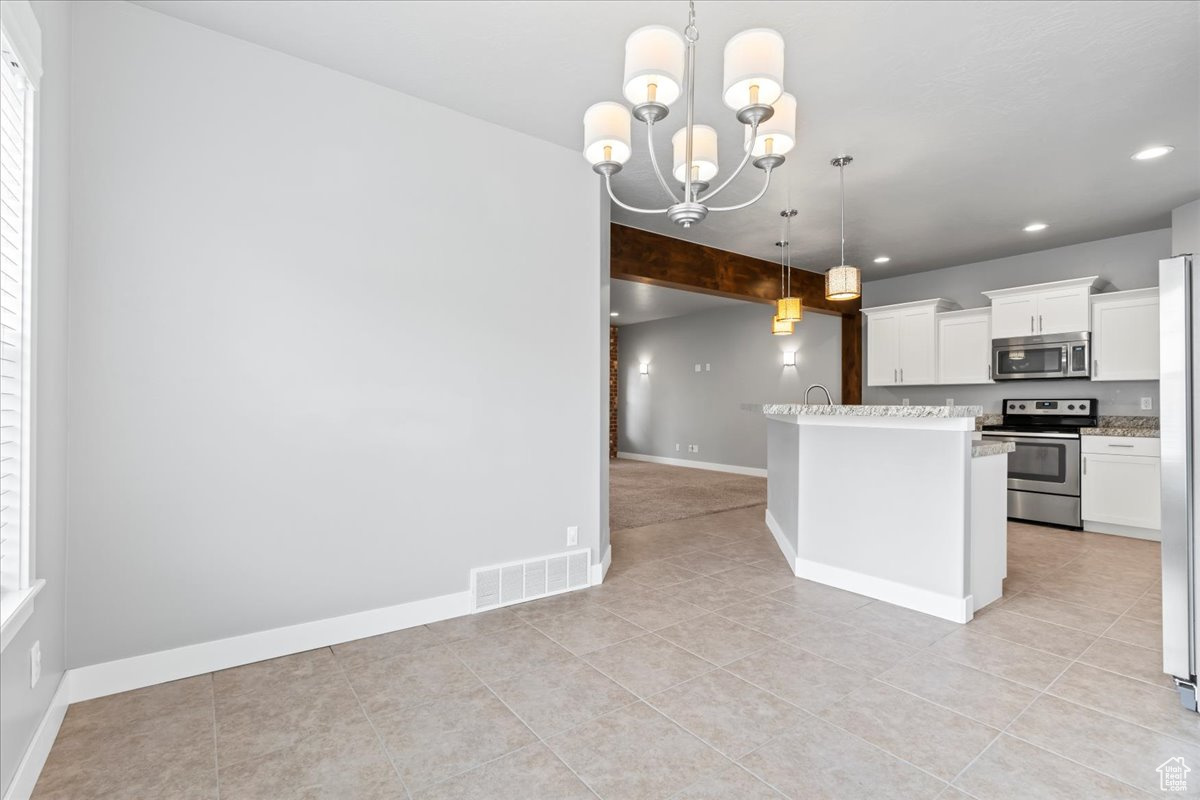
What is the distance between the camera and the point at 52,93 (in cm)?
191

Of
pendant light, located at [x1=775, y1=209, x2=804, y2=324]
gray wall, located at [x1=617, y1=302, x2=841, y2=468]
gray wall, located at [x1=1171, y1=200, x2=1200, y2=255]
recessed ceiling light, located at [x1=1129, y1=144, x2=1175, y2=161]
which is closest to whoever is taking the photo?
recessed ceiling light, located at [x1=1129, y1=144, x2=1175, y2=161]

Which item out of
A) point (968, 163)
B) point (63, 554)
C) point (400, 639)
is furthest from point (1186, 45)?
point (63, 554)

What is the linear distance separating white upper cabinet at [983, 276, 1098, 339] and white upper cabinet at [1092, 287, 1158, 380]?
0.11 m

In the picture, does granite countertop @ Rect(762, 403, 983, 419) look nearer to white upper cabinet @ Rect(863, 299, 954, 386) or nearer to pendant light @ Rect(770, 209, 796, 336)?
pendant light @ Rect(770, 209, 796, 336)

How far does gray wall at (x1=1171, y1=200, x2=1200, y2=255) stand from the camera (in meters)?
4.21

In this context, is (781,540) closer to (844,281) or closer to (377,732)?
(844,281)

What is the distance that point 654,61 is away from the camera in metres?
1.68

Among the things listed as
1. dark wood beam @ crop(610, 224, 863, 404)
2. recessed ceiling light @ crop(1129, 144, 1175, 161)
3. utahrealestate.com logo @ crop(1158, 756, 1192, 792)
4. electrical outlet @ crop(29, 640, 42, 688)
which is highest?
recessed ceiling light @ crop(1129, 144, 1175, 161)

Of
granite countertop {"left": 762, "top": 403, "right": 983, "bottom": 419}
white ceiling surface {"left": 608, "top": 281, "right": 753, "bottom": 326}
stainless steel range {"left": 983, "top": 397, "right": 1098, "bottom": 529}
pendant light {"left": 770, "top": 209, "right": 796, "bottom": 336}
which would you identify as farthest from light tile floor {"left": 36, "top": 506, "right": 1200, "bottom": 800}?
white ceiling surface {"left": 608, "top": 281, "right": 753, "bottom": 326}

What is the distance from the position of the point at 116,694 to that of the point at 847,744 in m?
2.66

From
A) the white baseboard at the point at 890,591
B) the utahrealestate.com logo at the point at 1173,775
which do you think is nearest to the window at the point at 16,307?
the utahrealestate.com logo at the point at 1173,775

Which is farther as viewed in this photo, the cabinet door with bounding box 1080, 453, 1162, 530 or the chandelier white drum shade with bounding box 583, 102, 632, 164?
the cabinet door with bounding box 1080, 453, 1162, 530

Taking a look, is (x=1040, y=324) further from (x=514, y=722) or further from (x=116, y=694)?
(x=116, y=694)

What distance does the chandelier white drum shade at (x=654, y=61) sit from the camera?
5.53ft
